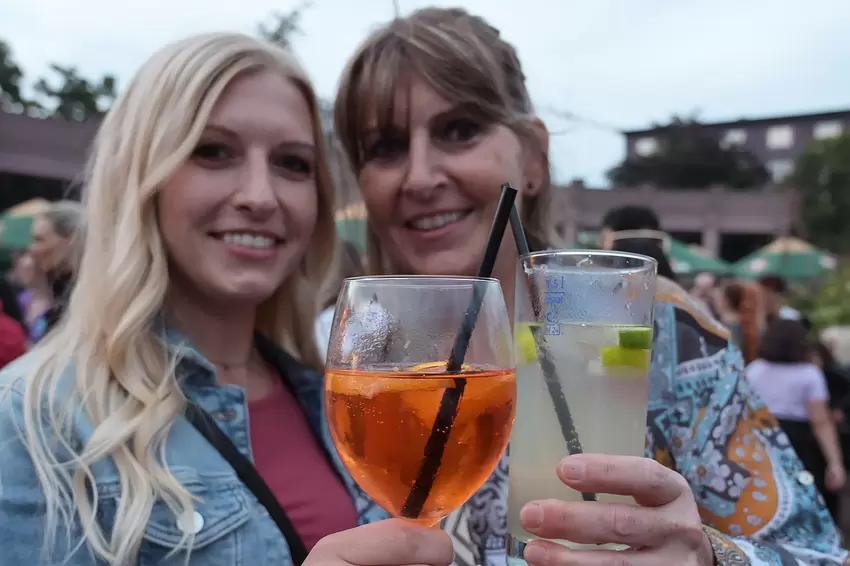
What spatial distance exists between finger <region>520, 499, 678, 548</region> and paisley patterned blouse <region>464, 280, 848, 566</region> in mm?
486

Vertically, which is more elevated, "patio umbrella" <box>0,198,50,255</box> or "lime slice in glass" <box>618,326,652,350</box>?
"lime slice in glass" <box>618,326,652,350</box>

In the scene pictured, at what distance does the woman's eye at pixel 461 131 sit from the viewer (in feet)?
5.80

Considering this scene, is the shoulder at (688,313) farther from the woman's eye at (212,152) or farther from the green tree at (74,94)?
the green tree at (74,94)

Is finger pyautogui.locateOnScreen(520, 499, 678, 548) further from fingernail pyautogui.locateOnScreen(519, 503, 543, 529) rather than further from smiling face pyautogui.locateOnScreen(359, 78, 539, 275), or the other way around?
smiling face pyautogui.locateOnScreen(359, 78, 539, 275)

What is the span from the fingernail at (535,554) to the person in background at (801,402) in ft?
15.4

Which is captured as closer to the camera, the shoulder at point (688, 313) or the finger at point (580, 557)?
the finger at point (580, 557)

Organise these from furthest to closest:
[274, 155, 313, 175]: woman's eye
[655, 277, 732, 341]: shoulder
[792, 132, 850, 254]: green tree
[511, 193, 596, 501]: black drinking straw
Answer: [792, 132, 850, 254]: green tree → [274, 155, 313, 175]: woman's eye → [655, 277, 732, 341]: shoulder → [511, 193, 596, 501]: black drinking straw

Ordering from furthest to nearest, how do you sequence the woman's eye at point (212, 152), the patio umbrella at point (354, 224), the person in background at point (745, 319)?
the person in background at point (745, 319), the patio umbrella at point (354, 224), the woman's eye at point (212, 152)

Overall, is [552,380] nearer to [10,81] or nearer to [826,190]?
[10,81]

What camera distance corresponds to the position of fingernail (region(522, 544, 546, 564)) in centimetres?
100

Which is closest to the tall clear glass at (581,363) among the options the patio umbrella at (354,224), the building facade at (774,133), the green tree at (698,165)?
the patio umbrella at (354,224)

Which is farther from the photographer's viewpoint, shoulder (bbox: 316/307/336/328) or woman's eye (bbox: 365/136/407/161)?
shoulder (bbox: 316/307/336/328)

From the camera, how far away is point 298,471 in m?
1.73

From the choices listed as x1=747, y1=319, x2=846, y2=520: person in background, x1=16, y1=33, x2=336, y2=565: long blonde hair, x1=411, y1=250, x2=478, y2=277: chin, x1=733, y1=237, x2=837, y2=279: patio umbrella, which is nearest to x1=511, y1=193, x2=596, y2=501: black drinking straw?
x1=411, y1=250, x2=478, y2=277: chin
